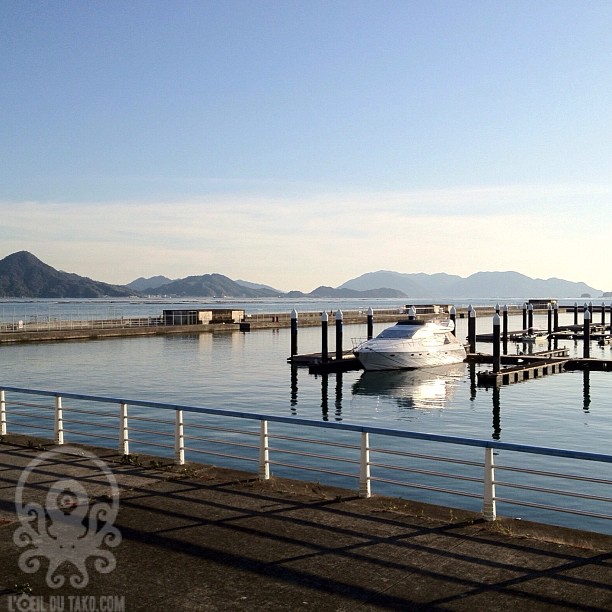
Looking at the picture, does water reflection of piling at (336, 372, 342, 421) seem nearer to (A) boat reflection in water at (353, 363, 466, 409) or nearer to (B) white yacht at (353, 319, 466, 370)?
(A) boat reflection in water at (353, 363, 466, 409)

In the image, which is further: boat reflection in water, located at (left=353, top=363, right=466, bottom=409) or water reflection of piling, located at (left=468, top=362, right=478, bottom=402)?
water reflection of piling, located at (left=468, top=362, right=478, bottom=402)

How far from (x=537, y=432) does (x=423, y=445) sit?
606cm

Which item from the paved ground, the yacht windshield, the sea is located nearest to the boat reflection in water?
the sea

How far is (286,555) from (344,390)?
32151 millimetres

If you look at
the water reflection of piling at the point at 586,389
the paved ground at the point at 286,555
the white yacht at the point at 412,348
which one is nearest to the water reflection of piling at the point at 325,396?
the white yacht at the point at 412,348

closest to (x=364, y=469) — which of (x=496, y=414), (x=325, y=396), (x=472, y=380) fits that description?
(x=496, y=414)

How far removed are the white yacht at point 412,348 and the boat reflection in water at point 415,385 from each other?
1.66 feet

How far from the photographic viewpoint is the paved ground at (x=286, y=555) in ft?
22.2

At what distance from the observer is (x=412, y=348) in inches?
1845

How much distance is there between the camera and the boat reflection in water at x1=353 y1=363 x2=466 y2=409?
118 feet

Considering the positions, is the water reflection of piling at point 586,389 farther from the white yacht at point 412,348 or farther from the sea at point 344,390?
the white yacht at point 412,348

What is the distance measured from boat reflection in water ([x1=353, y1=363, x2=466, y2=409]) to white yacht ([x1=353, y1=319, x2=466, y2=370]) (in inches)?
20.0

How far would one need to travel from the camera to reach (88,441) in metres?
25.0

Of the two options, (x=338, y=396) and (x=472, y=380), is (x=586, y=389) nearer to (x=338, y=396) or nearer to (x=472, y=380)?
(x=472, y=380)
